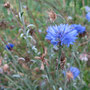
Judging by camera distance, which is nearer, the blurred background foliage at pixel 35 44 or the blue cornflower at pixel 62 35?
the blue cornflower at pixel 62 35

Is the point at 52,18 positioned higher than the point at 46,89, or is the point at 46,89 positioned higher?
the point at 52,18

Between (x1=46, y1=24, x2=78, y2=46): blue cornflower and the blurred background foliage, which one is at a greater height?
the blurred background foliage

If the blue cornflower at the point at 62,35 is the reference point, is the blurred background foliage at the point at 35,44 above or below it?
above

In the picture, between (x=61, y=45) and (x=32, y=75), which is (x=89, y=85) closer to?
(x=32, y=75)

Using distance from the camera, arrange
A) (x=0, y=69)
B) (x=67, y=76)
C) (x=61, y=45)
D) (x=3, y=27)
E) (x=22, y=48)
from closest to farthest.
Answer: (x=61, y=45) < (x=67, y=76) < (x=0, y=69) < (x=3, y=27) < (x=22, y=48)

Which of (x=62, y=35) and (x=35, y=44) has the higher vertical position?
(x=35, y=44)

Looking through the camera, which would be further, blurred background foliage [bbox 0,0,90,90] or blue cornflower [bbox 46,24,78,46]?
blurred background foliage [bbox 0,0,90,90]

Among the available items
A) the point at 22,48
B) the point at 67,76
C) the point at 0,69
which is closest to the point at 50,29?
the point at 67,76

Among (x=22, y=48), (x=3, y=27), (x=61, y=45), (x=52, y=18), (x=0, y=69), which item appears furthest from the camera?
(x=22, y=48)
